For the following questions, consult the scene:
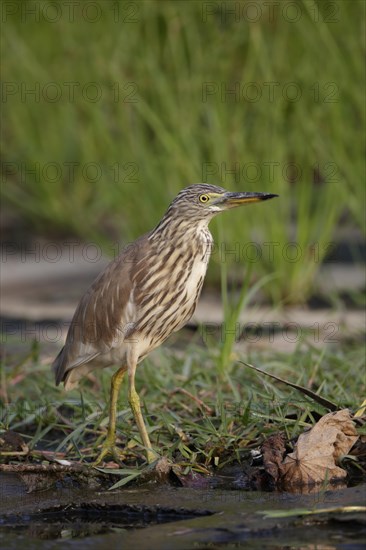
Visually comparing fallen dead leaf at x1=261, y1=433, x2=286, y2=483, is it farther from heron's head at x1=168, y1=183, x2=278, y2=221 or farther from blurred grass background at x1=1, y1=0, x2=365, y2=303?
blurred grass background at x1=1, y1=0, x2=365, y2=303

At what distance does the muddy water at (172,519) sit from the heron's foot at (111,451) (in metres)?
0.25

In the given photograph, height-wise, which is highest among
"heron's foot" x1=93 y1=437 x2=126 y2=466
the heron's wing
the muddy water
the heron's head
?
the heron's head

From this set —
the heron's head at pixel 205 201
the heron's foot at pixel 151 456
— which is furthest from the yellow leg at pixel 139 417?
the heron's head at pixel 205 201

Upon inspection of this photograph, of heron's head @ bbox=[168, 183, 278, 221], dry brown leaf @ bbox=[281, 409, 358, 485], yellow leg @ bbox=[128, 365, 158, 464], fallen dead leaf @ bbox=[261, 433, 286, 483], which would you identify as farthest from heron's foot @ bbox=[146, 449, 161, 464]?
heron's head @ bbox=[168, 183, 278, 221]

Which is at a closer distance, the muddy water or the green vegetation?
the muddy water

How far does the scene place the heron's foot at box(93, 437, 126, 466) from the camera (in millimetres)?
4736

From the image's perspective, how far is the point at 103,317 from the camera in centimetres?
500

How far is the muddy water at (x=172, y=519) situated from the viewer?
12.4ft

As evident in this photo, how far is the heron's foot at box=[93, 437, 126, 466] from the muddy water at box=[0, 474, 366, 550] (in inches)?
9.9

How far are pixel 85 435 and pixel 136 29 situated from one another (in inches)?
168

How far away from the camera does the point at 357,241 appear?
30.2 ft

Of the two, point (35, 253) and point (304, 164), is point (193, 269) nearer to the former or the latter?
point (304, 164)

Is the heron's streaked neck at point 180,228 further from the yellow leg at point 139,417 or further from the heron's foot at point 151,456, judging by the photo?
the heron's foot at point 151,456

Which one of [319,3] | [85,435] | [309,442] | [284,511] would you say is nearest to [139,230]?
[319,3]
